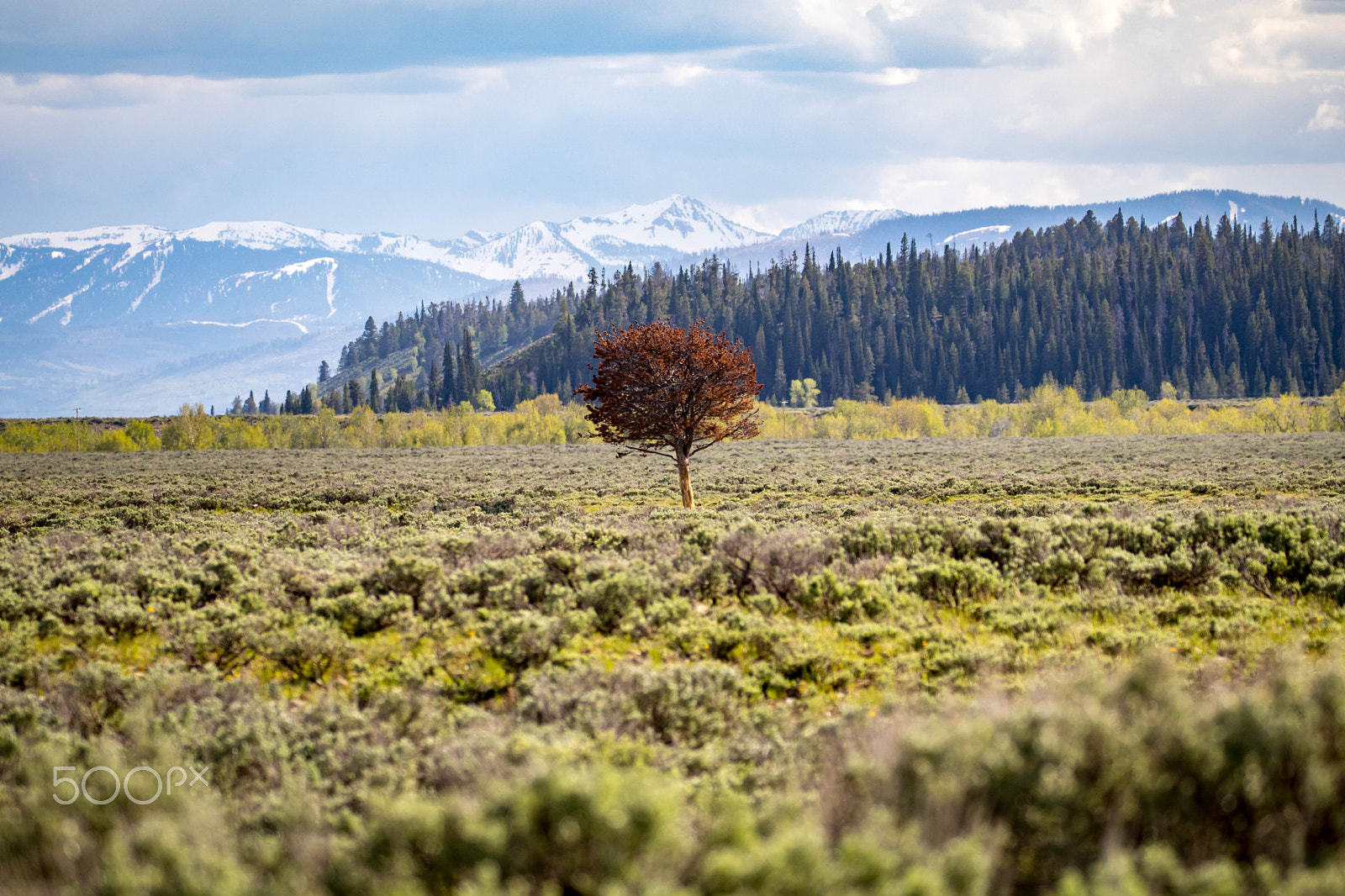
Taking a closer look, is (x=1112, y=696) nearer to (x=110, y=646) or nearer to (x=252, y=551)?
(x=110, y=646)

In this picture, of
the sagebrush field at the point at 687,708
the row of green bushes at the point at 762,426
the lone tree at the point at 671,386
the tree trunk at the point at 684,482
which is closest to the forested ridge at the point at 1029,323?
the row of green bushes at the point at 762,426

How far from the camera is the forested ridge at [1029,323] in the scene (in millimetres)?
158000

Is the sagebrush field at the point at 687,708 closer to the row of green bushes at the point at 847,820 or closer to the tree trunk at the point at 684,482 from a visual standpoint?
the row of green bushes at the point at 847,820

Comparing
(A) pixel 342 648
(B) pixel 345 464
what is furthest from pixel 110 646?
(B) pixel 345 464

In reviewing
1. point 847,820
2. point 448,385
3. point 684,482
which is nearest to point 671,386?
point 684,482

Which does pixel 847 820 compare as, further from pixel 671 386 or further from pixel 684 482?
pixel 671 386

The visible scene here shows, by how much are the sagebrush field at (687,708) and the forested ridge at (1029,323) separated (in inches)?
5829

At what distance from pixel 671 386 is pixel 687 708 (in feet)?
54.8

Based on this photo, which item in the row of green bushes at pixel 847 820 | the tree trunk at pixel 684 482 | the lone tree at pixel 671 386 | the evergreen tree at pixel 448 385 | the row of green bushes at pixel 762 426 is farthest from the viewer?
the evergreen tree at pixel 448 385

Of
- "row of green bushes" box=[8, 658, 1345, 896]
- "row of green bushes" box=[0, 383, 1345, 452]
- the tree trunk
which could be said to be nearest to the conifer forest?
"row of green bushes" box=[8, 658, 1345, 896]

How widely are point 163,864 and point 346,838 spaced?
2.29 ft

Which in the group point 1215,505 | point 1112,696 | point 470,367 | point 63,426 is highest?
point 470,367

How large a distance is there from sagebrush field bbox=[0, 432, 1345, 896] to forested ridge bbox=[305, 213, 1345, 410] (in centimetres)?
14807

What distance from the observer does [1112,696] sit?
4113 millimetres
